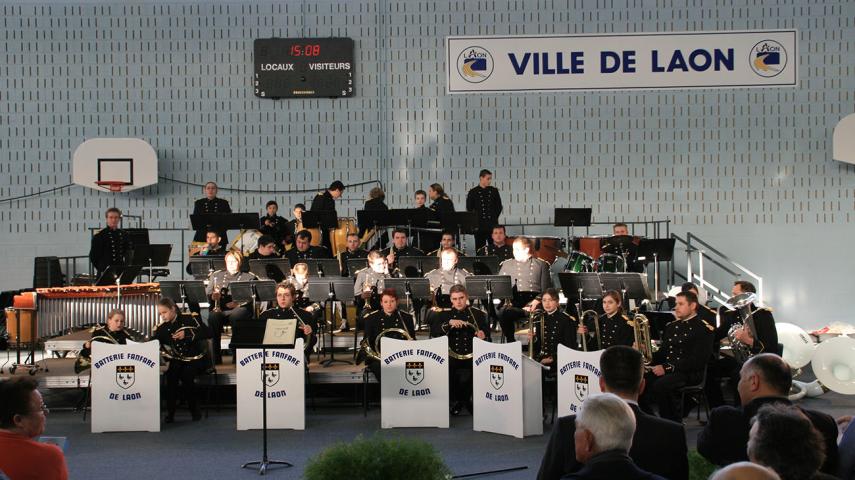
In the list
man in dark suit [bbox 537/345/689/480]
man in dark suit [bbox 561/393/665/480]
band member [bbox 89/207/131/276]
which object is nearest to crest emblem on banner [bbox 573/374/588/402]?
man in dark suit [bbox 537/345/689/480]

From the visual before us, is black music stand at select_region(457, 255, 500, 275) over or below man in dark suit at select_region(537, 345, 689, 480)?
over

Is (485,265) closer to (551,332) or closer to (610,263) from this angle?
(610,263)

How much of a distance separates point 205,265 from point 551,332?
18.5 ft

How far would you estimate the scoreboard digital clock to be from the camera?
1923 cm

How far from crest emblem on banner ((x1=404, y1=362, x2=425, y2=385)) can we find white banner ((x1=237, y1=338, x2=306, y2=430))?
114cm

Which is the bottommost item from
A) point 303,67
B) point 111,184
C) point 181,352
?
point 181,352

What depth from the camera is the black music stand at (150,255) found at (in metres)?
14.7

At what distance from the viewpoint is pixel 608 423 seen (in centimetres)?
405

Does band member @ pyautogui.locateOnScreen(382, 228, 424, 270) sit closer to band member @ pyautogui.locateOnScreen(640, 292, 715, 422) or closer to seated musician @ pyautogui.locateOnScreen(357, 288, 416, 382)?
seated musician @ pyautogui.locateOnScreen(357, 288, 416, 382)

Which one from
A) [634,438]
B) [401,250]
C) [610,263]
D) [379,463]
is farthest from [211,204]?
[634,438]

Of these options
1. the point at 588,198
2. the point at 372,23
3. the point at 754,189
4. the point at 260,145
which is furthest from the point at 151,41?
the point at 754,189

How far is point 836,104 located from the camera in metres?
19.2

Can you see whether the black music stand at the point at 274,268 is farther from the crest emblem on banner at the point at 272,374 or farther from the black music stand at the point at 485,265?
the crest emblem on banner at the point at 272,374

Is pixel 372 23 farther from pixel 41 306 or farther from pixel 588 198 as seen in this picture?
pixel 41 306
